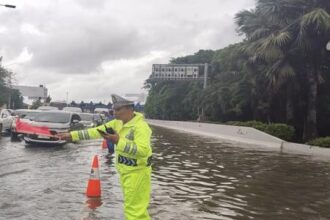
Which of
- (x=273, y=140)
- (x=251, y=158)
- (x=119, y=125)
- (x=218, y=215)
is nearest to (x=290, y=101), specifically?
(x=273, y=140)

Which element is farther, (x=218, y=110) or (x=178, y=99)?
(x=178, y=99)

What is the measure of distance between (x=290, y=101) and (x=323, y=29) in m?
7.28

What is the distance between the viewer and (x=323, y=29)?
2828 cm

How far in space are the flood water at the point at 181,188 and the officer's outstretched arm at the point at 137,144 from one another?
332cm

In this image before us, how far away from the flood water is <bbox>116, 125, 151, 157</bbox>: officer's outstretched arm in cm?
332

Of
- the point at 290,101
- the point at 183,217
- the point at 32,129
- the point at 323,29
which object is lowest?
the point at 183,217

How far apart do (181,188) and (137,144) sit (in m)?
6.81

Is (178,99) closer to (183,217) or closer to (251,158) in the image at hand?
(251,158)

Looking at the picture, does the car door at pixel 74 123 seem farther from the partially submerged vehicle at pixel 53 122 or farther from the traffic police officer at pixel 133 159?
the traffic police officer at pixel 133 159

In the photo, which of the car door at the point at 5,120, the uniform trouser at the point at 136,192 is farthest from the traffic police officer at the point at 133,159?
the car door at the point at 5,120

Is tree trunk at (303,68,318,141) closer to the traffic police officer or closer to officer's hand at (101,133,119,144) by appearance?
the traffic police officer

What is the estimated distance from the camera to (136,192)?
5.64 metres

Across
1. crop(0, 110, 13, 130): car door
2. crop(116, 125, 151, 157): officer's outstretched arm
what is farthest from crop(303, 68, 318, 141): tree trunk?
crop(116, 125, 151, 157): officer's outstretched arm

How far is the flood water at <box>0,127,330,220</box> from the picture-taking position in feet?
30.1
